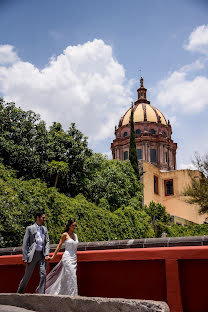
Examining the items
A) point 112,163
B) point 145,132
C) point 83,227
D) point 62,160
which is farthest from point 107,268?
point 145,132

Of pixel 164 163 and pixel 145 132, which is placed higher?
pixel 145 132

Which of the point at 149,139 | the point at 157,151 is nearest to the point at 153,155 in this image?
the point at 157,151

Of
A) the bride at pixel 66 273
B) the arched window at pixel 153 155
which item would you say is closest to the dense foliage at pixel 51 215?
the bride at pixel 66 273

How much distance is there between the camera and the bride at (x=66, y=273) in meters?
5.18

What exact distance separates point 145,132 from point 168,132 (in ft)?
15.3

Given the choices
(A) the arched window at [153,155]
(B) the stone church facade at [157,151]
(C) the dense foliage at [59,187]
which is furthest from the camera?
(A) the arched window at [153,155]

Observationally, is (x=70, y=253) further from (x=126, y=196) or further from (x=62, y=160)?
(x=126, y=196)

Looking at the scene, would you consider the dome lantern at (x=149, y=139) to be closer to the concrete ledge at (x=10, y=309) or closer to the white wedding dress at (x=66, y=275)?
the white wedding dress at (x=66, y=275)

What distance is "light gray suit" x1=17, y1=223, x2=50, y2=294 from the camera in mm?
5391

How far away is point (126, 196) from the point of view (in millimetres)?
23312

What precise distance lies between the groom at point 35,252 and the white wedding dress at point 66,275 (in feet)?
0.56

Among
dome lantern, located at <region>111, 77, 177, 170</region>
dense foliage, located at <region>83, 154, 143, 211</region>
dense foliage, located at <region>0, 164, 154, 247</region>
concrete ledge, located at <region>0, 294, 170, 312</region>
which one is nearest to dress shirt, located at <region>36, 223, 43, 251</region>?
concrete ledge, located at <region>0, 294, 170, 312</region>

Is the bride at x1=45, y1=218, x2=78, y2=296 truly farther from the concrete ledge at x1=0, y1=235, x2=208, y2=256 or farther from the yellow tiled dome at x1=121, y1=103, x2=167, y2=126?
the yellow tiled dome at x1=121, y1=103, x2=167, y2=126

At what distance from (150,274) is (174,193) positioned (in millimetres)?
33587
